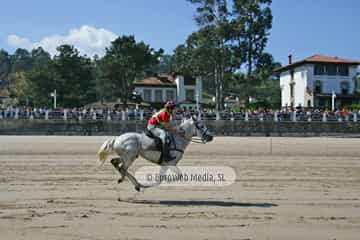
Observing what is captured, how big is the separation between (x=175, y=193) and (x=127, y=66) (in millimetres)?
49017

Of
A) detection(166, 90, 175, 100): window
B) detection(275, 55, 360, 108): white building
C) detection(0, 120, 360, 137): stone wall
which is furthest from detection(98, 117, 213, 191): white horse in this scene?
detection(166, 90, 175, 100): window

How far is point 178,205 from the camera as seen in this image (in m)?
8.56

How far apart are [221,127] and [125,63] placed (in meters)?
25.2

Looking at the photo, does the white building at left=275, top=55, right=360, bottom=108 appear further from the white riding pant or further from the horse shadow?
the horse shadow

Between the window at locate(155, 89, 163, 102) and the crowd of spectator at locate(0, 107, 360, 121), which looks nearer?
the crowd of spectator at locate(0, 107, 360, 121)

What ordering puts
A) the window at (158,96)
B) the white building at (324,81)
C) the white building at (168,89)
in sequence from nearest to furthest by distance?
the white building at (324,81) < the white building at (168,89) < the window at (158,96)

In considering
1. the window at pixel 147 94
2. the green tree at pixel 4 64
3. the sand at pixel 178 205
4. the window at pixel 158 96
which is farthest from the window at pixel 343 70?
the green tree at pixel 4 64

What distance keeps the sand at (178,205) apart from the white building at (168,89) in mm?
55528

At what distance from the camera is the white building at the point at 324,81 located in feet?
196

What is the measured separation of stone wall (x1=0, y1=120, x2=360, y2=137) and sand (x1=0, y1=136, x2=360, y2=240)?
2016 centimetres

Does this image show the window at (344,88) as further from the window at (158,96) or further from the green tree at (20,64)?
the green tree at (20,64)

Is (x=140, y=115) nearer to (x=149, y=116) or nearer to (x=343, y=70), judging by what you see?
(x=149, y=116)

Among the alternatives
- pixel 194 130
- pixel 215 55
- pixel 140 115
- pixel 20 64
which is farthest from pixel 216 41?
pixel 20 64

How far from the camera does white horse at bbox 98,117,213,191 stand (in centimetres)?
939
